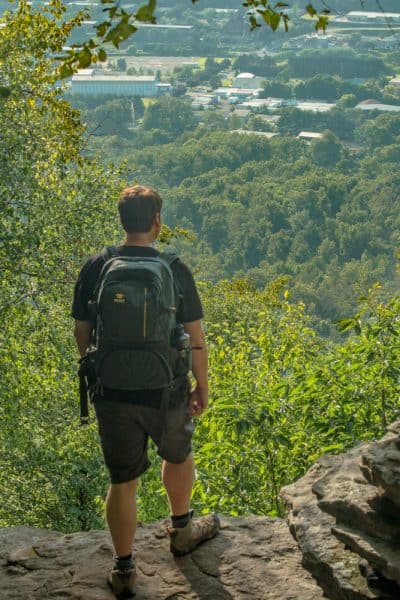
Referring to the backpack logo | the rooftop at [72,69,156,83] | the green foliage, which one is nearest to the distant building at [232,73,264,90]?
the rooftop at [72,69,156,83]

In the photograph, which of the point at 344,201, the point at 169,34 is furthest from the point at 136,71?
the point at 344,201

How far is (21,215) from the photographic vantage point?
8.83 m

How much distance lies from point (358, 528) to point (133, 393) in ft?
3.18

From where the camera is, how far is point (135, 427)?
14.1 ft

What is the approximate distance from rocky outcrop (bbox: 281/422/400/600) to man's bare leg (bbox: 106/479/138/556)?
689mm

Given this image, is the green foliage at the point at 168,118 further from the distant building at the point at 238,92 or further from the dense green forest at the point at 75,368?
the dense green forest at the point at 75,368

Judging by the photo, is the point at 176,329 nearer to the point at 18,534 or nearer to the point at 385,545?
the point at 385,545

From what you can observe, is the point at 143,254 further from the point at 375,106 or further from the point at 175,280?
the point at 375,106

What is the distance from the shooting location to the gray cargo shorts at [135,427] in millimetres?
4246

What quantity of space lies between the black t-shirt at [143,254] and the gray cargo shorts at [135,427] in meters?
0.25

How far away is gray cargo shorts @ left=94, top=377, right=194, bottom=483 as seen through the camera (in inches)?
167

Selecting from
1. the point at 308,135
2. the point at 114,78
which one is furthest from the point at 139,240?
the point at 114,78

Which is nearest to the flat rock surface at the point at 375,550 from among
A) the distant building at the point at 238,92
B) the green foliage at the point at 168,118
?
the green foliage at the point at 168,118

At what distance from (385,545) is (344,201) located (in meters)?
78.4
